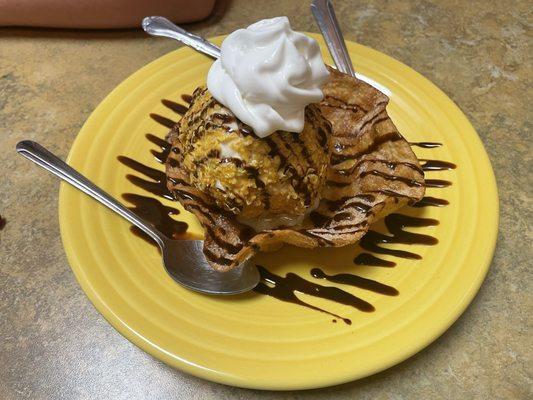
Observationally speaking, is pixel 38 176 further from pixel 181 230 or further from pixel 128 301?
pixel 128 301

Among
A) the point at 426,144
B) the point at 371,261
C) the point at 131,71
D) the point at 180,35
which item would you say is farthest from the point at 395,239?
the point at 131,71

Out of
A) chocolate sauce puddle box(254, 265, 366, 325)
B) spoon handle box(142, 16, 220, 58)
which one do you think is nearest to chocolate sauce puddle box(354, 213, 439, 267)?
chocolate sauce puddle box(254, 265, 366, 325)

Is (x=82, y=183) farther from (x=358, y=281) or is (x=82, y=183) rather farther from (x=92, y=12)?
(x=92, y=12)

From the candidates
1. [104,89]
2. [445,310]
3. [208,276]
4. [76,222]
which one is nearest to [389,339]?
[445,310]

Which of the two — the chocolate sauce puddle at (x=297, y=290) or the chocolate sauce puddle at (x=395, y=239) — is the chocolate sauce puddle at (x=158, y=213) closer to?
the chocolate sauce puddle at (x=297, y=290)

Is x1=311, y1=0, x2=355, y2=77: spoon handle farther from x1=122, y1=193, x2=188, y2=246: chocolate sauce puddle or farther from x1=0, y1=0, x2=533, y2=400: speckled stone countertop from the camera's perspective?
x1=122, y1=193, x2=188, y2=246: chocolate sauce puddle

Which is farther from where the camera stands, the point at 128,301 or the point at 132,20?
the point at 132,20

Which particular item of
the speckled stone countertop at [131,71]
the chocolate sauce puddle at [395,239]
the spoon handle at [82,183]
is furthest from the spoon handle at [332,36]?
the spoon handle at [82,183]
